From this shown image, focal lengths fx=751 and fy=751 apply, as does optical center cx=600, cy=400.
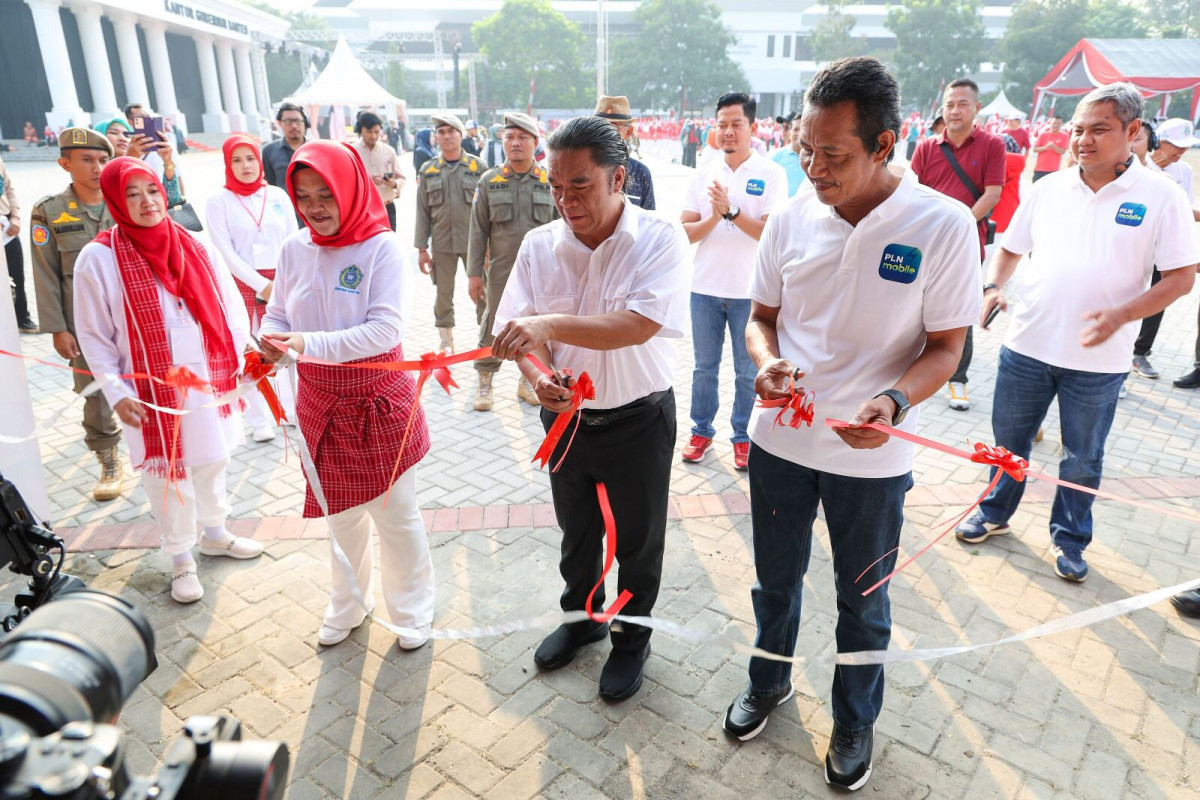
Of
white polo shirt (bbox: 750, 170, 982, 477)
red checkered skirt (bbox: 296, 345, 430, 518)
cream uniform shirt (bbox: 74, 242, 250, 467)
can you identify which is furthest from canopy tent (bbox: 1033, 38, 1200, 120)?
cream uniform shirt (bbox: 74, 242, 250, 467)

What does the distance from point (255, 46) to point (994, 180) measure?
2522 inches

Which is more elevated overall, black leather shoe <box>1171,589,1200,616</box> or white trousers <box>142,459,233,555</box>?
white trousers <box>142,459,233,555</box>

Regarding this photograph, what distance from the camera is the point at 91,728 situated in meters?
1.01

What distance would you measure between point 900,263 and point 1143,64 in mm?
39088

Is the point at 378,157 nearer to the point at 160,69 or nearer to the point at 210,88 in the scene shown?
the point at 160,69

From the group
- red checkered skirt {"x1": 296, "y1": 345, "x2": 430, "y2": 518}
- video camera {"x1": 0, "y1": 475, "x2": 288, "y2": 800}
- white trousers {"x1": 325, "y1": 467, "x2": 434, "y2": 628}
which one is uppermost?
video camera {"x1": 0, "y1": 475, "x2": 288, "y2": 800}

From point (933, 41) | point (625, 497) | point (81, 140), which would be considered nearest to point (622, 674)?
point (625, 497)

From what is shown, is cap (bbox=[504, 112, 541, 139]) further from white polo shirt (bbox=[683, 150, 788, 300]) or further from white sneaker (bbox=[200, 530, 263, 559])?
white sneaker (bbox=[200, 530, 263, 559])

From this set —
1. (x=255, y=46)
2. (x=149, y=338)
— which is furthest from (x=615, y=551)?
(x=255, y=46)

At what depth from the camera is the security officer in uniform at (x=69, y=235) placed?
436 cm

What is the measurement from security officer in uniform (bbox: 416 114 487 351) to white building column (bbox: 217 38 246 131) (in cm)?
5324

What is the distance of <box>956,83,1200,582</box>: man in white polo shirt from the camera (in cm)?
331

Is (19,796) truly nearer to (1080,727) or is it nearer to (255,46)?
(1080,727)

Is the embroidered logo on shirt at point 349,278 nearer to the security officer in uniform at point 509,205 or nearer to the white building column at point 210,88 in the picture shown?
the security officer in uniform at point 509,205
